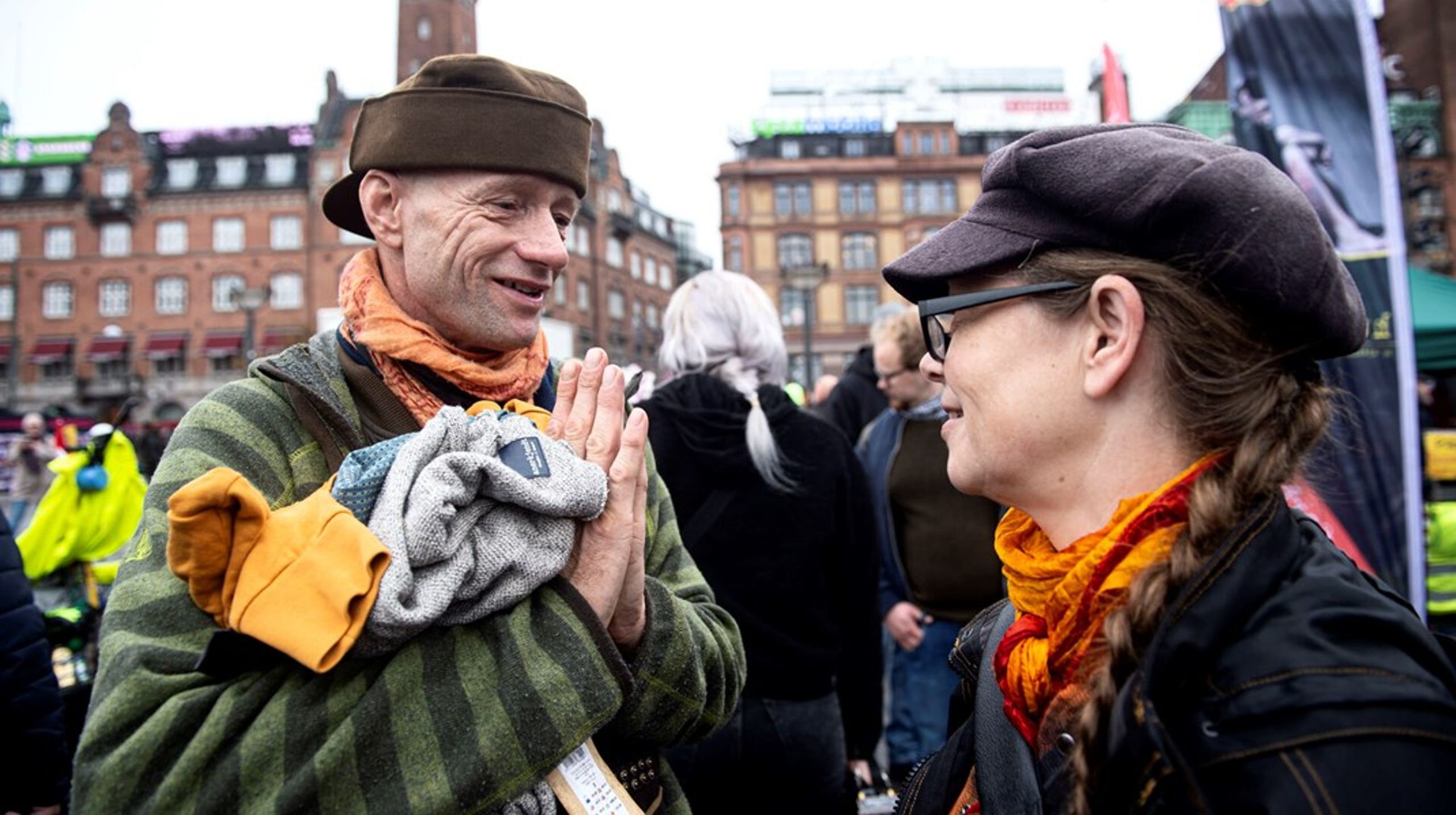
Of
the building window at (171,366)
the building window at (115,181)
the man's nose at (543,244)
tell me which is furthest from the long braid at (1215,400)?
the building window at (115,181)

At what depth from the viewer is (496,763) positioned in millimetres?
1155

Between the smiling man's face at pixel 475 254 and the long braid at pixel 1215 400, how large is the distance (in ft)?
3.45

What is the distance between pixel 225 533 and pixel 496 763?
1.50 ft

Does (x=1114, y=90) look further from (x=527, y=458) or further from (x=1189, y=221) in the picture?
(x=527, y=458)

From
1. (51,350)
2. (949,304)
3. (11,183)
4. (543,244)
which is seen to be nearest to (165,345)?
(51,350)

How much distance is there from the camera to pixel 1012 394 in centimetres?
131

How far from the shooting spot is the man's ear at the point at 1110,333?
1186 millimetres

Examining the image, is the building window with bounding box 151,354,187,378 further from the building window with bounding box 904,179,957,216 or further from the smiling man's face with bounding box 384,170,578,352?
the smiling man's face with bounding box 384,170,578,352

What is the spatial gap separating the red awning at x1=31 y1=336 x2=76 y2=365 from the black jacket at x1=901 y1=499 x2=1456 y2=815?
5277 cm

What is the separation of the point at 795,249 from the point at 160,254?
33.5 metres

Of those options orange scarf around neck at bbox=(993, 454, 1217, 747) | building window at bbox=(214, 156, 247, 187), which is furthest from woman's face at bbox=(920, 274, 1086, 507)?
building window at bbox=(214, 156, 247, 187)

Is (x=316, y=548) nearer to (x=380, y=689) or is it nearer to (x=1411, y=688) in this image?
(x=380, y=689)

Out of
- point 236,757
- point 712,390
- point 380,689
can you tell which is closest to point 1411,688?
point 380,689

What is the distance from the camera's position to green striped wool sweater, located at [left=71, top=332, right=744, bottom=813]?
1.09 m
